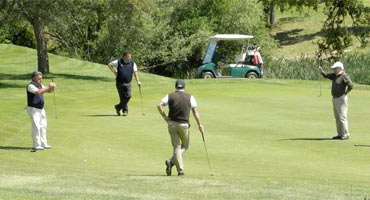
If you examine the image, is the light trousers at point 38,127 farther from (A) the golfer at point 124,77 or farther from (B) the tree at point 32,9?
(B) the tree at point 32,9

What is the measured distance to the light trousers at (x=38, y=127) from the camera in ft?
58.7

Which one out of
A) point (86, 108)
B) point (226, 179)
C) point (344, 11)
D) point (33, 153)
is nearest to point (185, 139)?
point (226, 179)

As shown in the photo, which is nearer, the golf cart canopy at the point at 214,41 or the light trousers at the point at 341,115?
the light trousers at the point at 341,115

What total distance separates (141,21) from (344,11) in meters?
13.8

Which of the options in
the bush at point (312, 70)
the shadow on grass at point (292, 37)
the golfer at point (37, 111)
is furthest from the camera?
the shadow on grass at point (292, 37)

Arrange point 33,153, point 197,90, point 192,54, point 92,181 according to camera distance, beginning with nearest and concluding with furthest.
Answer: point 92,181 → point 33,153 → point 197,90 → point 192,54

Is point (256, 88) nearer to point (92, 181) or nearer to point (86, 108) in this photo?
point (86, 108)

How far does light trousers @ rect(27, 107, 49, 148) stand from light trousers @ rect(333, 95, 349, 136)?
695 cm

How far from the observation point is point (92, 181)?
13.1m

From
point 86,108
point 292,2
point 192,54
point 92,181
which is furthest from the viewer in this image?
point 292,2

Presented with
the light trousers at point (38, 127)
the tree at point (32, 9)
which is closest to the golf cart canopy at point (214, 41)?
the tree at point (32, 9)

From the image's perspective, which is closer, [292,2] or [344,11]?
[344,11]

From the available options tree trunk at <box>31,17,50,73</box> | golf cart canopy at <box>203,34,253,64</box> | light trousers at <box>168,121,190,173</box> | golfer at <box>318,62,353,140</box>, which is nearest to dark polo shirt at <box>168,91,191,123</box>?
light trousers at <box>168,121,190,173</box>

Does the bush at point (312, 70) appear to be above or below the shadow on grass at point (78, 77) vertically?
below
